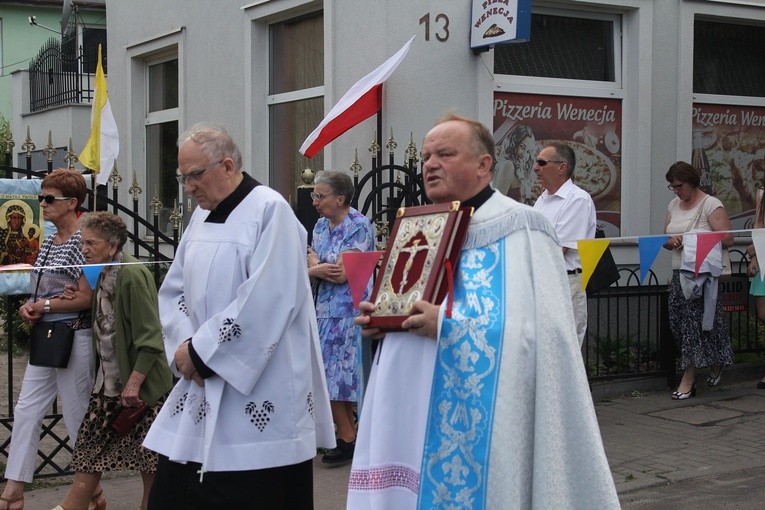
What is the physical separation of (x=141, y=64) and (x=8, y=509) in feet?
27.2

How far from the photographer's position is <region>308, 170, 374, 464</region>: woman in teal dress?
7.07 m

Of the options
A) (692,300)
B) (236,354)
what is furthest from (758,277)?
(236,354)

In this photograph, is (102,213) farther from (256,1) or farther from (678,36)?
(678,36)

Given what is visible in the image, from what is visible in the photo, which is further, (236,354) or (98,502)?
(98,502)

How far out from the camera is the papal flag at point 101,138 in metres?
6.91

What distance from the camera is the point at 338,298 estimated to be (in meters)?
7.16

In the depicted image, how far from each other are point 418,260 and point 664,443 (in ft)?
14.3

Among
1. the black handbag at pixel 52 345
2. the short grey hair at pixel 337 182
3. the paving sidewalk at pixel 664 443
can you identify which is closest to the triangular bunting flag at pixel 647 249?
the paving sidewalk at pixel 664 443

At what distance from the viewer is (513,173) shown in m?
9.70

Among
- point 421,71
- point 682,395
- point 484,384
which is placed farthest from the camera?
point 421,71

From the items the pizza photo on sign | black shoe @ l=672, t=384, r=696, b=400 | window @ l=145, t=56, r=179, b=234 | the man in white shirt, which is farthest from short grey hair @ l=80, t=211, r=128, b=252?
window @ l=145, t=56, r=179, b=234

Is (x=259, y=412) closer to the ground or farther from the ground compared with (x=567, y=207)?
closer to the ground

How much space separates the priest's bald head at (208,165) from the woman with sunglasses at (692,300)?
5245 millimetres

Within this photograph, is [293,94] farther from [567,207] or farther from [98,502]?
[98,502]
